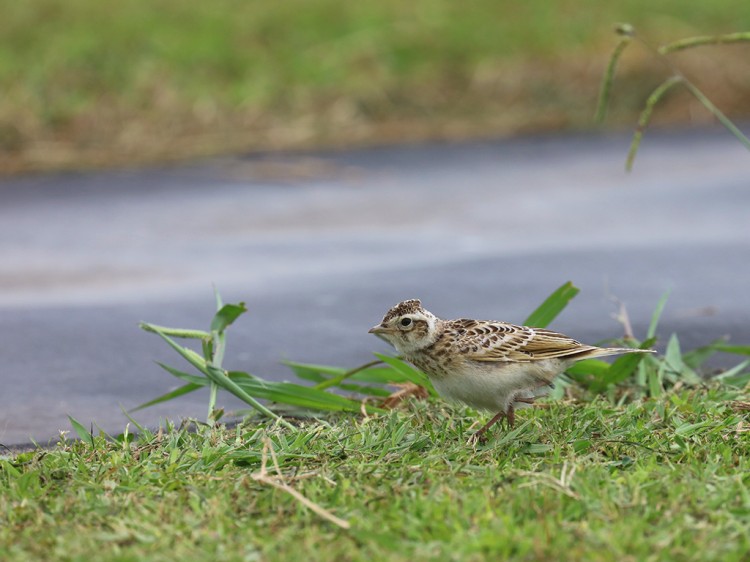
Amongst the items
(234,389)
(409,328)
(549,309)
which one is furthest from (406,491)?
(549,309)

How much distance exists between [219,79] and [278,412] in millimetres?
8332

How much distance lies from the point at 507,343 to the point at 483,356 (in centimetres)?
17

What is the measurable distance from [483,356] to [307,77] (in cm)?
891

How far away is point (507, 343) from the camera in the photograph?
5.28 meters

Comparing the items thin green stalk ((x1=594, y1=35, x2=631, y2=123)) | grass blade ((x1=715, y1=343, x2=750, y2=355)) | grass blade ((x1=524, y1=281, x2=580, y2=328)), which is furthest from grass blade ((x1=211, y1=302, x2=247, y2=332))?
grass blade ((x1=715, y1=343, x2=750, y2=355))

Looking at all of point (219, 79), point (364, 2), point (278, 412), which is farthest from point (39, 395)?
point (364, 2)

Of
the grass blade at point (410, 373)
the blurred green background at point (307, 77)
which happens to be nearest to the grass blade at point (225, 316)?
the grass blade at point (410, 373)

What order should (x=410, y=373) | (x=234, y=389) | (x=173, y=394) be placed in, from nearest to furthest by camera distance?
1. (x=234, y=389)
2. (x=173, y=394)
3. (x=410, y=373)

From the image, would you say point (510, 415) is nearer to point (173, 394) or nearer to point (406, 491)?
point (406, 491)

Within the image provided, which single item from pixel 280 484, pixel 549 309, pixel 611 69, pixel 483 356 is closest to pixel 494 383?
pixel 483 356

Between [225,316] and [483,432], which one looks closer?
[483,432]

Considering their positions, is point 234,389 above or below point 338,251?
below

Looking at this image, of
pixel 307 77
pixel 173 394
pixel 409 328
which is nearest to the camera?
pixel 409 328

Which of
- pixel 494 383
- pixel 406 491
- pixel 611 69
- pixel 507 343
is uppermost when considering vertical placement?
pixel 611 69
